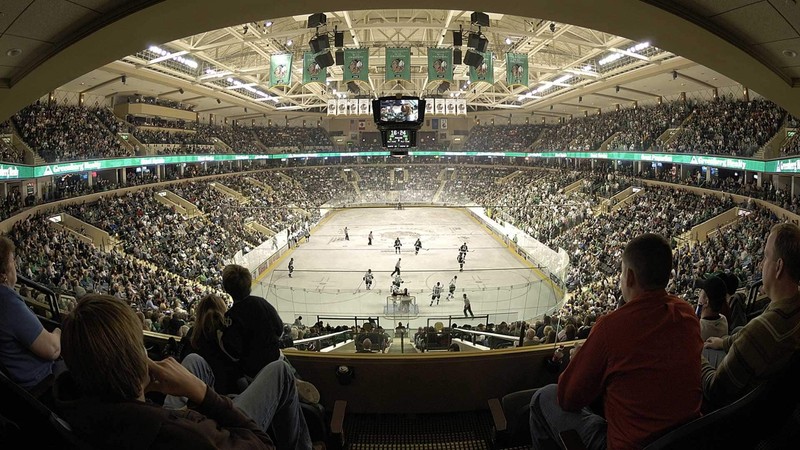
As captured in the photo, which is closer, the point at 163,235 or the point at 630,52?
the point at 630,52

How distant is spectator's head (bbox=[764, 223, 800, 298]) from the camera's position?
2.28 meters

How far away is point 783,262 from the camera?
2.32 meters

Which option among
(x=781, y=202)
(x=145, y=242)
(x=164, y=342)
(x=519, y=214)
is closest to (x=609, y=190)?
(x=519, y=214)

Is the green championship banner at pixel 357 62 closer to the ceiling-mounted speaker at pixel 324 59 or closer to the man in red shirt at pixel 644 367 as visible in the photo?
the ceiling-mounted speaker at pixel 324 59

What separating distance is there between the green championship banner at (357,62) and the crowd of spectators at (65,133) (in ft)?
46.5

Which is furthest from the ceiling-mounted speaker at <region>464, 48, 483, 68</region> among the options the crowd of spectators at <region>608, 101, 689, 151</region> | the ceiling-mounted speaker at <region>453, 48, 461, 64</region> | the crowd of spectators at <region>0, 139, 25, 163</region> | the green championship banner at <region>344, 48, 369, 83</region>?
the crowd of spectators at <region>608, 101, 689, 151</region>

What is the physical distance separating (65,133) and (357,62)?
17101 millimetres

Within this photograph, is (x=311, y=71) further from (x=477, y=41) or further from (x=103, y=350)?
(x=103, y=350)

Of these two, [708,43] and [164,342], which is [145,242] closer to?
[164,342]

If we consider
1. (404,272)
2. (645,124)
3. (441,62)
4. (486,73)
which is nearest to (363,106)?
(404,272)

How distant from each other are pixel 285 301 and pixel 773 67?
34.7ft

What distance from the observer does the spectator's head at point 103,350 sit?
144cm

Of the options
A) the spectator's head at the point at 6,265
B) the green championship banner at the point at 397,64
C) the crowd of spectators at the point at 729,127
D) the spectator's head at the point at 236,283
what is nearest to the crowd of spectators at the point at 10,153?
the green championship banner at the point at 397,64

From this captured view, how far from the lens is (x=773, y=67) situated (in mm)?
6156
